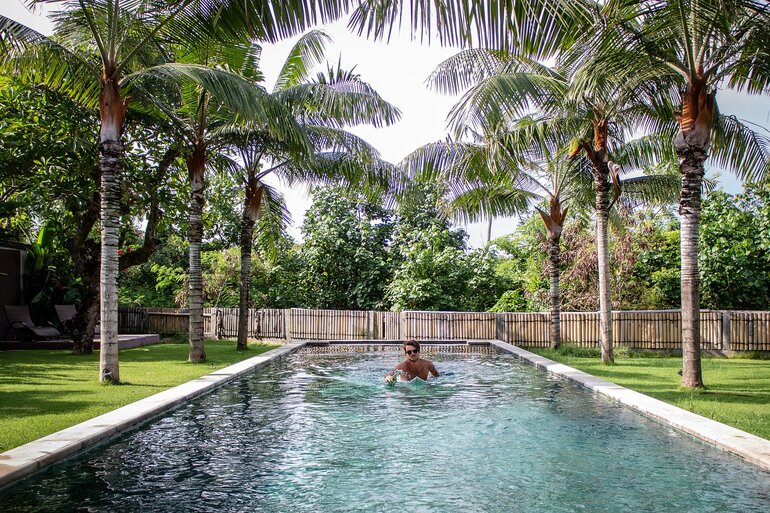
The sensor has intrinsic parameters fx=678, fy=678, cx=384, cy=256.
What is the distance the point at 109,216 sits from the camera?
9.77 meters

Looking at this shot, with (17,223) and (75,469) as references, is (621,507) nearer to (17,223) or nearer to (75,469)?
(75,469)

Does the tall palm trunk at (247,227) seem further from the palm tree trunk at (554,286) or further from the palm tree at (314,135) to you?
the palm tree trunk at (554,286)

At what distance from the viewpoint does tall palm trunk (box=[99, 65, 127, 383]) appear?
9.59 metres

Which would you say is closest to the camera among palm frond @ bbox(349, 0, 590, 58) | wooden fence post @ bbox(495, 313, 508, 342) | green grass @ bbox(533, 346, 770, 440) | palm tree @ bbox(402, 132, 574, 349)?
palm frond @ bbox(349, 0, 590, 58)

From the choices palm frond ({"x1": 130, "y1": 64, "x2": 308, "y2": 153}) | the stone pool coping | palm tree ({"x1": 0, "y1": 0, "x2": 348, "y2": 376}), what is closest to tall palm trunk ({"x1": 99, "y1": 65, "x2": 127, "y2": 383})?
palm tree ({"x1": 0, "y1": 0, "x2": 348, "y2": 376})

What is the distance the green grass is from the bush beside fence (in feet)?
2.83

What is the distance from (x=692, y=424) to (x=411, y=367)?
5.21m

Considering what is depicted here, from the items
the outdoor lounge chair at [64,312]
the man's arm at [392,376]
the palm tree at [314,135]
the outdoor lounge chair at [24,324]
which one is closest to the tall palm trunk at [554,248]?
the palm tree at [314,135]

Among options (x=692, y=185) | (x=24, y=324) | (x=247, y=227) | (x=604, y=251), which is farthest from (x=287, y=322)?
(x=692, y=185)

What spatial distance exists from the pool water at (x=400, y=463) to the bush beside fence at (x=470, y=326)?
882cm

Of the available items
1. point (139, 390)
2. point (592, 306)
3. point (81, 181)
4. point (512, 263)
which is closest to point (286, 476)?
point (139, 390)

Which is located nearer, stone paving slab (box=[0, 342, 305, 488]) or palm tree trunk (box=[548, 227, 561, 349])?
stone paving slab (box=[0, 342, 305, 488])

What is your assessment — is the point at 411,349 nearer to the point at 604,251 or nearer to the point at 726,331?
the point at 604,251

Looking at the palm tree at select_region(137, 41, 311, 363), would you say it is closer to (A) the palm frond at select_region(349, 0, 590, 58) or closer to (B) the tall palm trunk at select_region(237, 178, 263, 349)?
(B) the tall palm trunk at select_region(237, 178, 263, 349)
